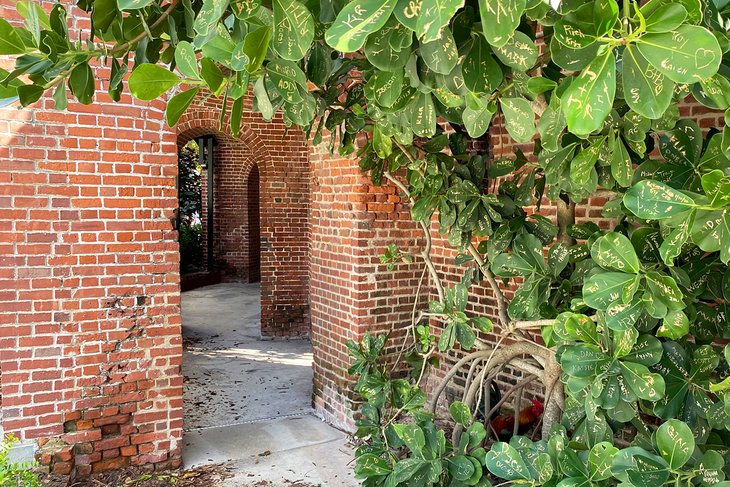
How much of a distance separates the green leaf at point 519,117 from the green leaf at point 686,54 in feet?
1.75

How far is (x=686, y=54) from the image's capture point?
92cm

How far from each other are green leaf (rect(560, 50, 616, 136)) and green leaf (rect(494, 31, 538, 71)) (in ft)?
1.08

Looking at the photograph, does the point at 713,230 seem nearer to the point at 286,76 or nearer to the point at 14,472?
the point at 286,76

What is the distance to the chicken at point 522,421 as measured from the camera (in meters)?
3.62

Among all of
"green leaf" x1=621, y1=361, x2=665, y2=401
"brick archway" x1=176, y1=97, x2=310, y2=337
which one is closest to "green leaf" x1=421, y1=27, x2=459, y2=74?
"green leaf" x1=621, y1=361, x2=665, y2=401

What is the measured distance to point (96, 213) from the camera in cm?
373

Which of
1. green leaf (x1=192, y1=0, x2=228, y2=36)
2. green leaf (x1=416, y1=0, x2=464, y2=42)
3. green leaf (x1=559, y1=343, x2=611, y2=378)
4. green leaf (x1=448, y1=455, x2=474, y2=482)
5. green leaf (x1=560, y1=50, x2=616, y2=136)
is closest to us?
green leaf (x1=416, y1=0, x2=464, y2=42)

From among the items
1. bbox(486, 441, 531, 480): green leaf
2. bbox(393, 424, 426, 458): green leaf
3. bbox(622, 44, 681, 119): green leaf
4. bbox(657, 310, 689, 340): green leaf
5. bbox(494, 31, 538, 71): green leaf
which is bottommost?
bbox(393, 424, 426, 458): green leaf

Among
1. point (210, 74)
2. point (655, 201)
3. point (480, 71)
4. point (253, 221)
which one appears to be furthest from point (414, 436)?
point (253, 221)

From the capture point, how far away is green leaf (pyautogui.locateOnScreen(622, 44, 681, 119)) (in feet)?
3.29

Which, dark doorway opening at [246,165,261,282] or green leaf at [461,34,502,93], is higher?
green leaf at [461,34,502,93]

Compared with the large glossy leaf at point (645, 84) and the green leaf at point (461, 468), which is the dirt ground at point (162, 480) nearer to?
the green leaf at point (461, 468)

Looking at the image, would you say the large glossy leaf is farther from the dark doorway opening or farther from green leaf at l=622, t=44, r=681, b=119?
the dark doorway opening

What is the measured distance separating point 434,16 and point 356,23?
0.13 meters
